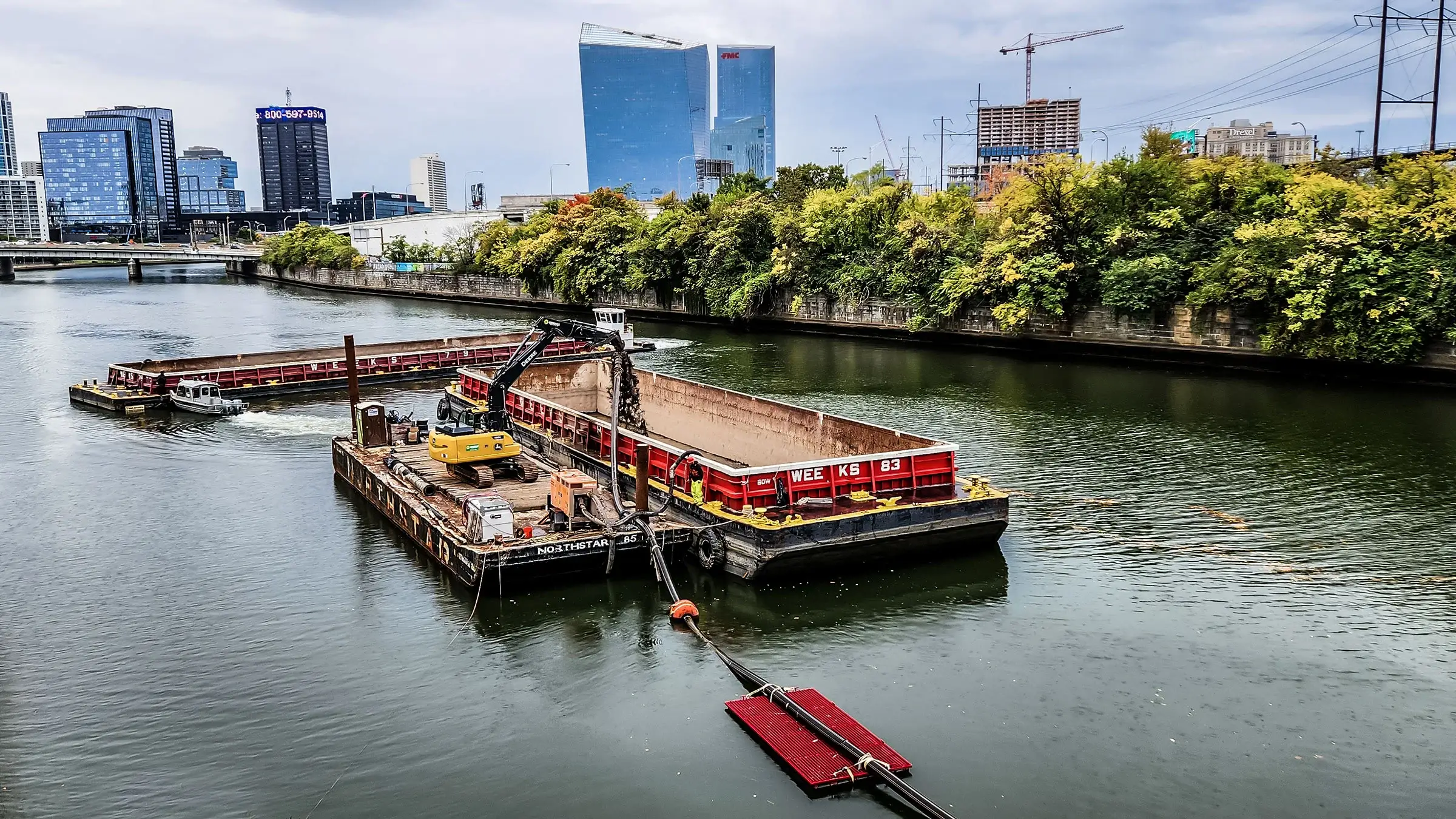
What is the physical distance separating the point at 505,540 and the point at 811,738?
8.40 meters

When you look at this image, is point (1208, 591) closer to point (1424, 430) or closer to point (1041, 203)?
point (1424, 430)

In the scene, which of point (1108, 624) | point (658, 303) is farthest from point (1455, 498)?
point (658, 303)

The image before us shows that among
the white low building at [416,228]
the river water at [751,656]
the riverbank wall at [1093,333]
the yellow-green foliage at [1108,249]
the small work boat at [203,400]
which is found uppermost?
the white low building at [416,228]

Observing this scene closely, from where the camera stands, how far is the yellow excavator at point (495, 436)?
25.5m

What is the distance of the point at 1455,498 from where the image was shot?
2719 centimetres

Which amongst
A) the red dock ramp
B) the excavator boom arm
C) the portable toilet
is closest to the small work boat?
the portable toilet

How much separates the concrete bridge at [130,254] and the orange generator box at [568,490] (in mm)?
152146

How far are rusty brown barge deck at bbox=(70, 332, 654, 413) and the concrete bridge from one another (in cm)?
11490

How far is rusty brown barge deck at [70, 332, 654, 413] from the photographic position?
143ft

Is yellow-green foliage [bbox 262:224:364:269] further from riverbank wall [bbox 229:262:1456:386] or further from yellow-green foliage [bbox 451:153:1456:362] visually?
yellow-green foliage [bbox 451:153:1456:362]

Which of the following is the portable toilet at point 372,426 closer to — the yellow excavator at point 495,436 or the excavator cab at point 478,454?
the yellow excavator at point 495,436

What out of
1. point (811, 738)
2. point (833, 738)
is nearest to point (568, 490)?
point (811, 738)

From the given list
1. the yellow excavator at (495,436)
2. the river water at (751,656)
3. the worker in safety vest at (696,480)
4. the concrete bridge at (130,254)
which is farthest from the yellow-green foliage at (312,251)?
the worker in safety vest at (696,480)

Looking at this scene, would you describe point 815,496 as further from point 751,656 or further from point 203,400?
point 203,400
